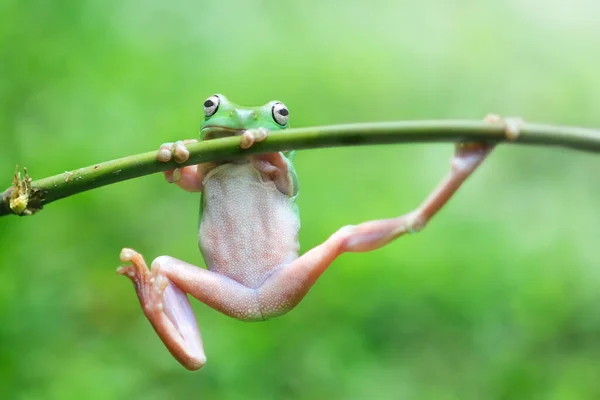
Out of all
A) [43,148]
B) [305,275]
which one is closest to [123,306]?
[43,148]

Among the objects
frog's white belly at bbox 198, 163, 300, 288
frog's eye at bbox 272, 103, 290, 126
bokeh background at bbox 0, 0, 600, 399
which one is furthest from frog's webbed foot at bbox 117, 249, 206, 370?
bokeh background at bbox 0, 0, 600, 399

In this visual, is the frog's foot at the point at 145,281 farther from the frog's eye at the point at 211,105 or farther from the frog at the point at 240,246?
the frog's eye at the point at 211,105

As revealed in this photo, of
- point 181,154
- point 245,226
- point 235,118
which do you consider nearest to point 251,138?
point 181,154

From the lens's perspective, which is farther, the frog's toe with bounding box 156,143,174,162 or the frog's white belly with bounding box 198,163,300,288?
the frog's white belly with bounding box 198,163,300,288

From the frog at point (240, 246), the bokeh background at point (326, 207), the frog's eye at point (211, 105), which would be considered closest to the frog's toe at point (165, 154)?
the frog at point (240, 246)

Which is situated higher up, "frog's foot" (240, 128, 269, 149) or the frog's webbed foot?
"frog's foot" (240, 128, 269, 149)

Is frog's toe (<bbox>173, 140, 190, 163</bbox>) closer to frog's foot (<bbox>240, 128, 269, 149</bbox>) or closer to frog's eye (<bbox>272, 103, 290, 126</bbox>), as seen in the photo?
frog's foot (<bbox>240, 128, 269, 149</bbox>)

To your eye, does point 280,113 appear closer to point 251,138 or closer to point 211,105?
point 211,105
